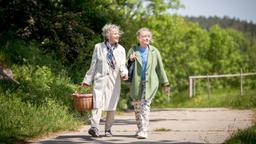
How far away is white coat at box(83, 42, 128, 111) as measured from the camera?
30.3 ft

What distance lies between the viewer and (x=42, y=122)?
9688 millimetres

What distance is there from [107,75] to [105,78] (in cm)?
6

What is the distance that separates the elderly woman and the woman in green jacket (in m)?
0.24

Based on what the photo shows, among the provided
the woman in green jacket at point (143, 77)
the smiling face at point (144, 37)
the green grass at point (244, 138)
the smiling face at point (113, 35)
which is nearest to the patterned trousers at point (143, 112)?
the woman in green jacket at point (143, 77)

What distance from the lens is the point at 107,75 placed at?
928 centimetres

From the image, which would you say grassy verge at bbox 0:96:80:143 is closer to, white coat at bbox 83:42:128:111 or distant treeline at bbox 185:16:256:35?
white coat at bbox 83:42:128:111

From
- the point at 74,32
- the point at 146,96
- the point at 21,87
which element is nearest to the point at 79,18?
the point at 74,32

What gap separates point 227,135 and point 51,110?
3636 millimetres

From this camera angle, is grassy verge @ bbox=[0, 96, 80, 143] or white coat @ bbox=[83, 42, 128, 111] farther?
white coat @ bbox=[83, 42, 128, 111]

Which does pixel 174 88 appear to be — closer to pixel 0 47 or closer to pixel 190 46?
pixel 190 46

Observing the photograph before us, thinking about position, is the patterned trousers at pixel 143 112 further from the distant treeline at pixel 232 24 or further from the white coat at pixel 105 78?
the distant treeline at pixel 232 24

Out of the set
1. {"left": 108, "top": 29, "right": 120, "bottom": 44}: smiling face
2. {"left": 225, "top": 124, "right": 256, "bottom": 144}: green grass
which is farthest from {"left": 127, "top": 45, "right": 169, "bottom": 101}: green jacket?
{"left": 225, "top": 124, "right": 256, "bottom": 144}: green grass

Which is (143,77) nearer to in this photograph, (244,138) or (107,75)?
(107,75)

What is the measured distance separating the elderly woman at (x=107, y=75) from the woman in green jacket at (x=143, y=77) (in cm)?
24
